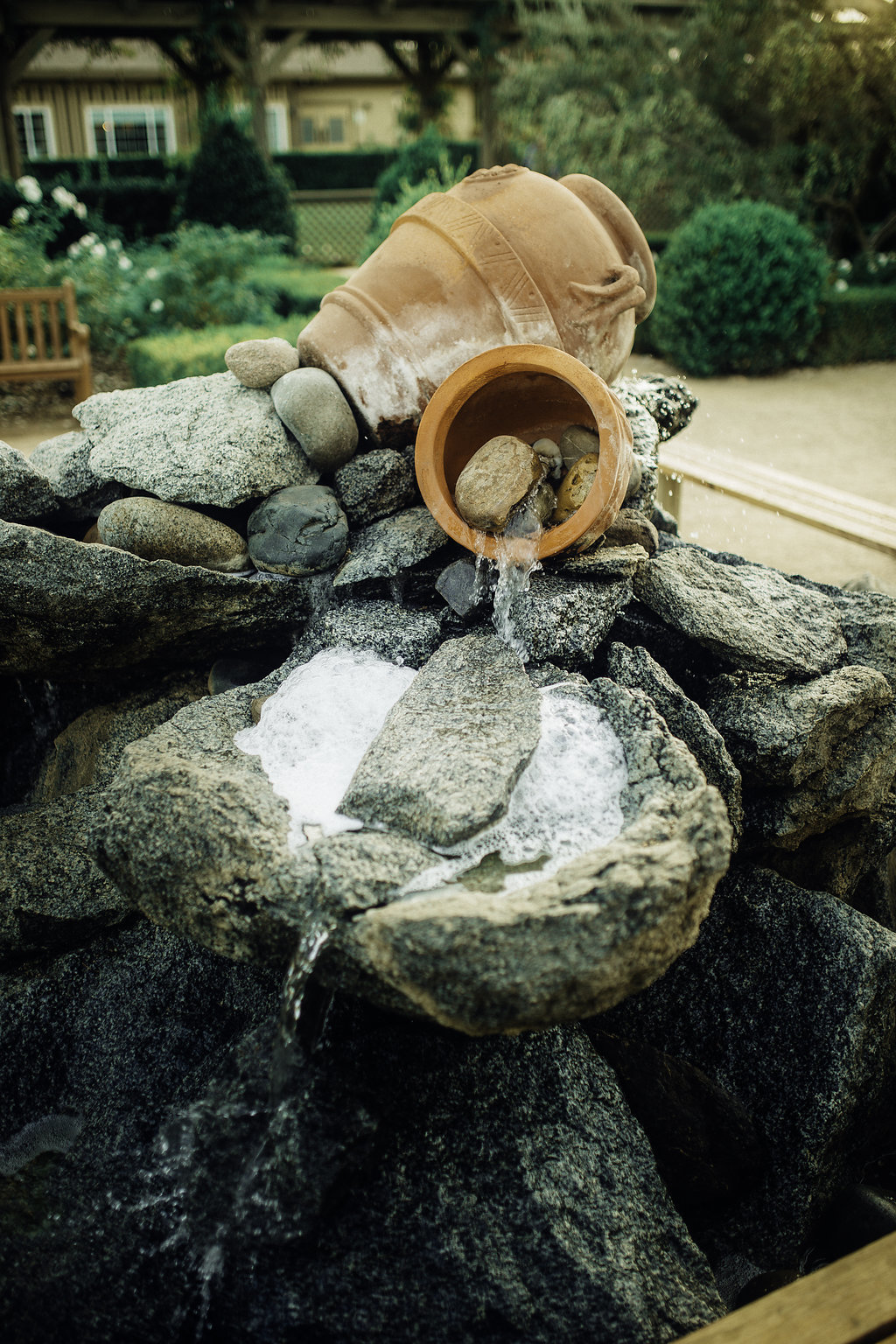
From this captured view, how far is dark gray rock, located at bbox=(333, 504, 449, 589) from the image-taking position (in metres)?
2.32

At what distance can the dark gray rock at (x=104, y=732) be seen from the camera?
2.45 metres

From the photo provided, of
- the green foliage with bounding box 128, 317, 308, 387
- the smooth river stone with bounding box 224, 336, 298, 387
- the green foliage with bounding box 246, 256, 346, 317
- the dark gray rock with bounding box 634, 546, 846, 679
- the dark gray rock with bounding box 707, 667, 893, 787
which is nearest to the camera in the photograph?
the dark gray rock with bounding box 707, 667, 893, 787

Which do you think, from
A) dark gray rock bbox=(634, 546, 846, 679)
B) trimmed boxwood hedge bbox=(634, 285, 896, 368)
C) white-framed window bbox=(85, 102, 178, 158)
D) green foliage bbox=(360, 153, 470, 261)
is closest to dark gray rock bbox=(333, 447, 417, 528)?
dark gray rock bbox=(634, 546, 846, 679)

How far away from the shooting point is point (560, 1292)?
1.46m

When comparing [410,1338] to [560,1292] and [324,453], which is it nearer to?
[560,1292]

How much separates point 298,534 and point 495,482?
59 centimetres

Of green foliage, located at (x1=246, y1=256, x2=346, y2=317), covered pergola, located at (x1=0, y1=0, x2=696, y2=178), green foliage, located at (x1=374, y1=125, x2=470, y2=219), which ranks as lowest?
green foliage, located at (x1=246, y1=256, x2=346, y2=317)

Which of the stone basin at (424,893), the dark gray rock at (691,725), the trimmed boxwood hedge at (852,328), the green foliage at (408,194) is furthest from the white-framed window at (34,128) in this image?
the stone basin at (424,893)

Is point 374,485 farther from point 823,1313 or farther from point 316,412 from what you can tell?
point 823,1313

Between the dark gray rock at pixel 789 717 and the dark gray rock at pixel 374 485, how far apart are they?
1035mm

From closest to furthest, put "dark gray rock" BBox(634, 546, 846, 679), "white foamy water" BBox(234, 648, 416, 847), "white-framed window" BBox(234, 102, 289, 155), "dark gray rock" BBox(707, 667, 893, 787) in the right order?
1. "white foamy water" BBox(234, 648, 416, 847)
2. "dark gray rock" BBox(707, 667, 893, 787)
3. "dark gray rock" BBox(634, 546, 846, 679)
4. "white-framed window" BBox(234, 102, 289, 155)

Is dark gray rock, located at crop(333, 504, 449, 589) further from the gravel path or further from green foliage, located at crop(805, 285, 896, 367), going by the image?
green foliage, located at crop(805, 285, 896, 367)

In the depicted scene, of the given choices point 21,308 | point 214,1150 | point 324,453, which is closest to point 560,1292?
point 214,1150

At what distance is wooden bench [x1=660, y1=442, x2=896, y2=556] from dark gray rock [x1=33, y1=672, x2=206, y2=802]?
2567 mm
